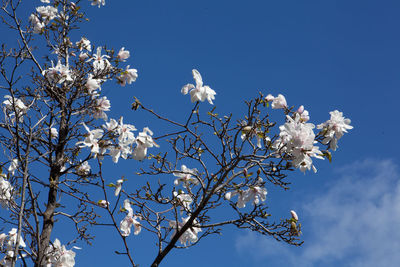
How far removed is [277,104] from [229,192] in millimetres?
1001

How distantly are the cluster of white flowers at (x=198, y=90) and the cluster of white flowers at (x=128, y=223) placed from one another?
1.36m

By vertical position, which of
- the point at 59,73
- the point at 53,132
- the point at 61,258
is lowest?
the point at 61,258

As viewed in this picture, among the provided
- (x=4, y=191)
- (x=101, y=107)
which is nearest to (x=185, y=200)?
(x=4, y=191)

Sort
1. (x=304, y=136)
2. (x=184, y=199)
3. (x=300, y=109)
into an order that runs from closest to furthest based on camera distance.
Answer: (x=304, y=136)
(x=300, y=109)
(x=184, y=199)

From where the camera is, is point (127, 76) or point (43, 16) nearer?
point (127, 76)

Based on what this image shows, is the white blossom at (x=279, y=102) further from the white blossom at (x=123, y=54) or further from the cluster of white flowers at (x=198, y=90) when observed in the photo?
the white blossom at (x=123, y=54)

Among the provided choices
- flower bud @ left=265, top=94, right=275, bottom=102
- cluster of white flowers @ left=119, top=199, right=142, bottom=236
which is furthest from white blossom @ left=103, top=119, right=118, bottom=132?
flower bud @ left=265, top=94, right=275, bottom=102

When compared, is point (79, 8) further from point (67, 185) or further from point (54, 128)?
point (67, 185)

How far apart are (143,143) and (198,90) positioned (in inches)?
27.9

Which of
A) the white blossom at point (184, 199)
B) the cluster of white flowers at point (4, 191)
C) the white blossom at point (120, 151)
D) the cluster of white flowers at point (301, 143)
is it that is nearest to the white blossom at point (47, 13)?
the cluster of white flowers at point (4, 191)

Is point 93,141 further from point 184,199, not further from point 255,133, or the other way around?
point 255,133

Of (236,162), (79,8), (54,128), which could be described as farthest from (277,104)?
(79,8)

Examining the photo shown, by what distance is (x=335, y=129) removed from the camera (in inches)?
145

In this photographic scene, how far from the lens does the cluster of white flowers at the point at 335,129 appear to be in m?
3.67
